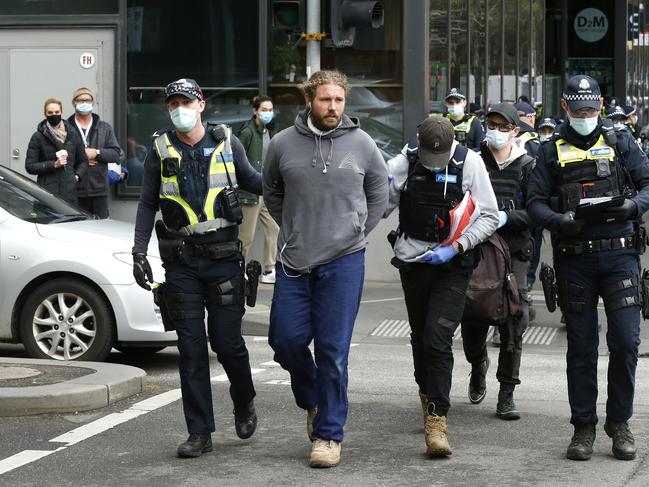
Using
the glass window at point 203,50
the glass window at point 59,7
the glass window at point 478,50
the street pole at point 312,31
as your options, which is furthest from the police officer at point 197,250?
the glass window at point 478,50

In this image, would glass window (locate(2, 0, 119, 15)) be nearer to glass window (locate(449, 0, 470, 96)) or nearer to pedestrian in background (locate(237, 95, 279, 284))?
pedestrian in background (locate(237, 95, 279, 284))

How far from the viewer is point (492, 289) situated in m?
8.12

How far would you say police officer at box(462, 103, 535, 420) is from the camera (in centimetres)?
837

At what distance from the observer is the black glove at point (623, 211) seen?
708 centimetres

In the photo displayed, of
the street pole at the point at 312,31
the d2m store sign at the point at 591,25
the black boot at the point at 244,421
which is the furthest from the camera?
the d2m store sign at the point at 591,25

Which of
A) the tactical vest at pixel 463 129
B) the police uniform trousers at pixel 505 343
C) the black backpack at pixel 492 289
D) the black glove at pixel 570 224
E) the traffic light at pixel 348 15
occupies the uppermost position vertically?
the traffic light at pixel 348 15

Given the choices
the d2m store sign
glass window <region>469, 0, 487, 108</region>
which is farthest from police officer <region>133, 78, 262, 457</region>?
the d2m store sign

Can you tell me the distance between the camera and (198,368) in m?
7.28

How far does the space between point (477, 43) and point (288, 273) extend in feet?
42.7

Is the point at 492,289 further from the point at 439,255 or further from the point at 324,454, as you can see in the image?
the point at 324,454

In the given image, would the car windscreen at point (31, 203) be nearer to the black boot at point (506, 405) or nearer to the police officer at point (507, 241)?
the police officer at point (507, 241)

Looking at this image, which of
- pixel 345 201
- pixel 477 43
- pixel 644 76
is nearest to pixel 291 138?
pixel 345 201

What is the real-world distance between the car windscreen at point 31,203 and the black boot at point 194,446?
3707 mm

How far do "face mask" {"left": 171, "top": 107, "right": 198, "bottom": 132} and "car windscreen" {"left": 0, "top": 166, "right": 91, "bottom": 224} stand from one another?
11.4ft
